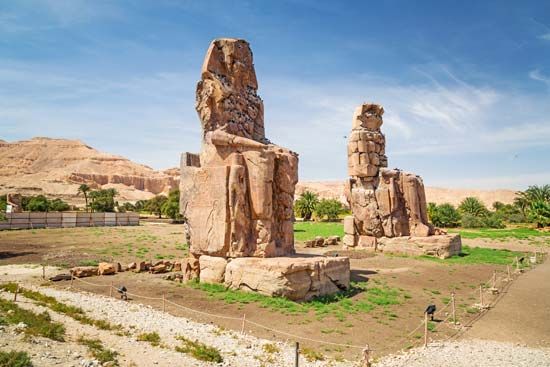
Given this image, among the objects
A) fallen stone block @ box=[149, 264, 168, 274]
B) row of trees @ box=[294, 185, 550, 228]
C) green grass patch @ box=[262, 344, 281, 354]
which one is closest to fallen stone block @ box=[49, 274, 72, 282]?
fallen stone block @ box=[149, 264, 168, 274]

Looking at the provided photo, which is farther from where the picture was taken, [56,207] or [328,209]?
[328,209]

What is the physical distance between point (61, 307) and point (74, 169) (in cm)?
13206

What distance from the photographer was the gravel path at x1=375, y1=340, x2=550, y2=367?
21.5ft

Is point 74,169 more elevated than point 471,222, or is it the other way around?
point 74,169

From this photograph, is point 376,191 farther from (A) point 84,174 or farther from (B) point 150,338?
(A) point 84,174

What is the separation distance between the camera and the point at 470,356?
696 centimetres

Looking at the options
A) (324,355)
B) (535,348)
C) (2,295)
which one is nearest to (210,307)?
(324,355)

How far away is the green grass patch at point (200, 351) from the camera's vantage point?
6402 mm

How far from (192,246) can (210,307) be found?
3119mm

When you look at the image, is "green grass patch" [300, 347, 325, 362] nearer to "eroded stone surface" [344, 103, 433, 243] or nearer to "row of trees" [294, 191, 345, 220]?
"eroded stone surface" [344, 103, 433, 243]

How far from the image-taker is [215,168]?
469 inches

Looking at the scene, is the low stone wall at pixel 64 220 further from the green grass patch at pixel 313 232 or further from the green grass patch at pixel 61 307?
the green grass patch at pixel 61 307

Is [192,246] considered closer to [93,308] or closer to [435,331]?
[93,308]

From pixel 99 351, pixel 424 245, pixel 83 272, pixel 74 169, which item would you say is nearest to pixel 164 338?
pixel 99 351
